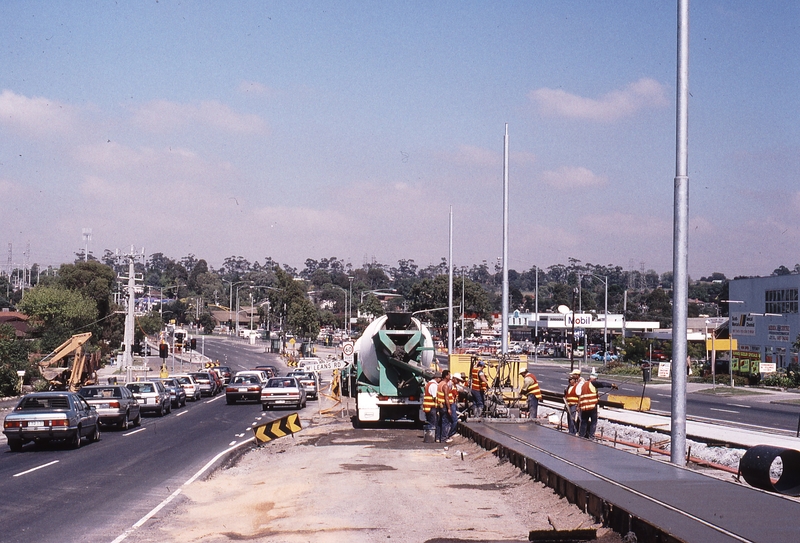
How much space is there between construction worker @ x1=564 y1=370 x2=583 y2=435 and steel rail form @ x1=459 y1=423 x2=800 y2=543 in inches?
135

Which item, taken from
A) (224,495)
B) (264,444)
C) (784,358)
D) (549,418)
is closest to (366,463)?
(224,495)

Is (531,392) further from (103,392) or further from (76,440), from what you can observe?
(103,392)

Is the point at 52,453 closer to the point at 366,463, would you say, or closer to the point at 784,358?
the point at 366,463

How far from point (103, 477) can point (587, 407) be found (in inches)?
414

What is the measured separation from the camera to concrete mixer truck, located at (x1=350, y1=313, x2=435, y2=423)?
27812 millimetres

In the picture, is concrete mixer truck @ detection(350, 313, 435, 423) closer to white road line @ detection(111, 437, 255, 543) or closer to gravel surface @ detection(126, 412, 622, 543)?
white road line @ detection(111, 437, 255, 543)

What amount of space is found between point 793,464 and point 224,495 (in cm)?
944

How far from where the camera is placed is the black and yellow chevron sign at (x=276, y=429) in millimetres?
23625

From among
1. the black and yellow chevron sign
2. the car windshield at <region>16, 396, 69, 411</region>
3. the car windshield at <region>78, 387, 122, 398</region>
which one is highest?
the car windshield at <region>16, 396, 69, 411</region>

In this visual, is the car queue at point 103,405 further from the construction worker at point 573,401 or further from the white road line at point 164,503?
the construction worker at point 573,401

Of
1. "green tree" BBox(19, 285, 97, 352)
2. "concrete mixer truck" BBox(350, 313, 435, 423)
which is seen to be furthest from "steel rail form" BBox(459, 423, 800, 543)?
"green tree" BBox(19, 285, 97, 352)

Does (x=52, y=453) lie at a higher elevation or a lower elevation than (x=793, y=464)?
lower

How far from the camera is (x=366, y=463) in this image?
1905 centimetres

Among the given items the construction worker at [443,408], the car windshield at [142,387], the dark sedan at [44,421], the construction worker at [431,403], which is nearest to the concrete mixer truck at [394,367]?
the construction worker at [431,403]
